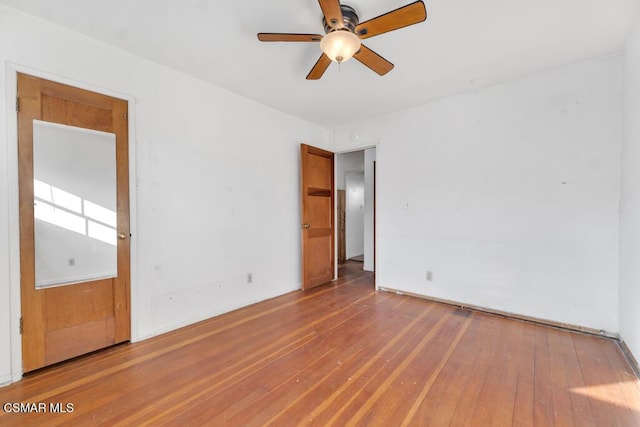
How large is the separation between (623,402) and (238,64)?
384 centimetres

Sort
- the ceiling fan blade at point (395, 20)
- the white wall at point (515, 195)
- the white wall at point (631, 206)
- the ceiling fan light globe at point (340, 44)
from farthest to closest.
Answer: the white wall at point (515, 195)
the white wall at point (631, 206)
the ceiling fan light globe at point (340, 44)
the ceiling fan blade at point (395, 20)

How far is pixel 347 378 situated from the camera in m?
1.90

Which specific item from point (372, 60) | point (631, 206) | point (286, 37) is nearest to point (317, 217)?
point (372, 60)

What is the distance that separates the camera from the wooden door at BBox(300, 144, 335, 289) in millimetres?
3949

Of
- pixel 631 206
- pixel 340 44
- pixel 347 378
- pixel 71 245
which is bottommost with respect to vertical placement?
pixel 347 378

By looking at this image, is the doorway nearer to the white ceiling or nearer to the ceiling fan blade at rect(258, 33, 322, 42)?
the white ceiling

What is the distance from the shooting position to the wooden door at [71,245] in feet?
6.39

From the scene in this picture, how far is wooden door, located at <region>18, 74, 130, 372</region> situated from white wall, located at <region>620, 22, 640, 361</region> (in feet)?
13.5

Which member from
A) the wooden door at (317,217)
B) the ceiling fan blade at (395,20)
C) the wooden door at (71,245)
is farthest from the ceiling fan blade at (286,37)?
the wooden door at (317,217)

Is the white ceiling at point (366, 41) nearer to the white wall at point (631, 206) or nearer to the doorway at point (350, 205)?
the white wall at point (631, 206)

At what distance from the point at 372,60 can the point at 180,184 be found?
2.15 m

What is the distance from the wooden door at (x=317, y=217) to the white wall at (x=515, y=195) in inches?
38.6

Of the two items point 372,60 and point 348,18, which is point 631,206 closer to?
point 372,60

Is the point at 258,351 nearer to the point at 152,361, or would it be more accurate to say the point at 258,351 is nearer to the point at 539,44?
the point at 152,361
